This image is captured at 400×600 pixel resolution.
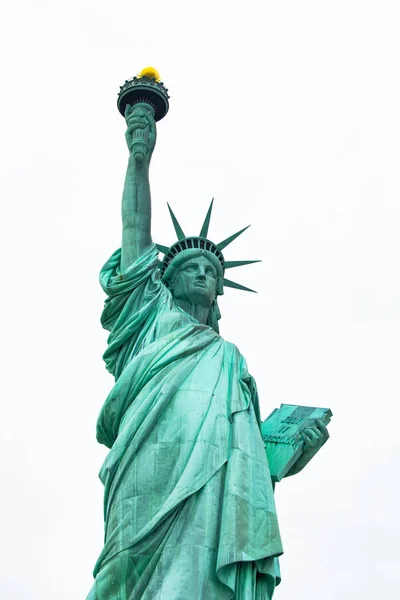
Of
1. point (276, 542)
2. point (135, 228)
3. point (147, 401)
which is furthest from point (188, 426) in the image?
point (135, 228)

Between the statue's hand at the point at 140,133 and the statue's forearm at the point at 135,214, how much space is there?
0.48ft

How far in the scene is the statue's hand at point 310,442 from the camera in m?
16.7

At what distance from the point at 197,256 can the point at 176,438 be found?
11.4 feet

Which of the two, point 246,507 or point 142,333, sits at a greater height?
point 142,333

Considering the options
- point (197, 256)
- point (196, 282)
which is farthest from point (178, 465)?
point (197, 256)

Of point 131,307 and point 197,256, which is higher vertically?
point 197,256

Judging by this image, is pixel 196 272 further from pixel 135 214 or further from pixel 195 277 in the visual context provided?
pixel 135 214

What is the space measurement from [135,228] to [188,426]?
3592mm

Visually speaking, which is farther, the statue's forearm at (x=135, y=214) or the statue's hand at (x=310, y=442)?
the statue's forearm at (x=135, y=214)

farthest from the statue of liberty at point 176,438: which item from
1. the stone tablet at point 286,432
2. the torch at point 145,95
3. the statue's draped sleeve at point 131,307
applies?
the torch at point 145,95

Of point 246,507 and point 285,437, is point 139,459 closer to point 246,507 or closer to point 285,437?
point 246,507

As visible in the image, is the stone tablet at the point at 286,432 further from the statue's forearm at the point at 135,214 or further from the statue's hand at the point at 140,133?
the statue's hand at the point at 140,133

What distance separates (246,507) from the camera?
14.8m

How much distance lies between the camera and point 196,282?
17625 millimetres
